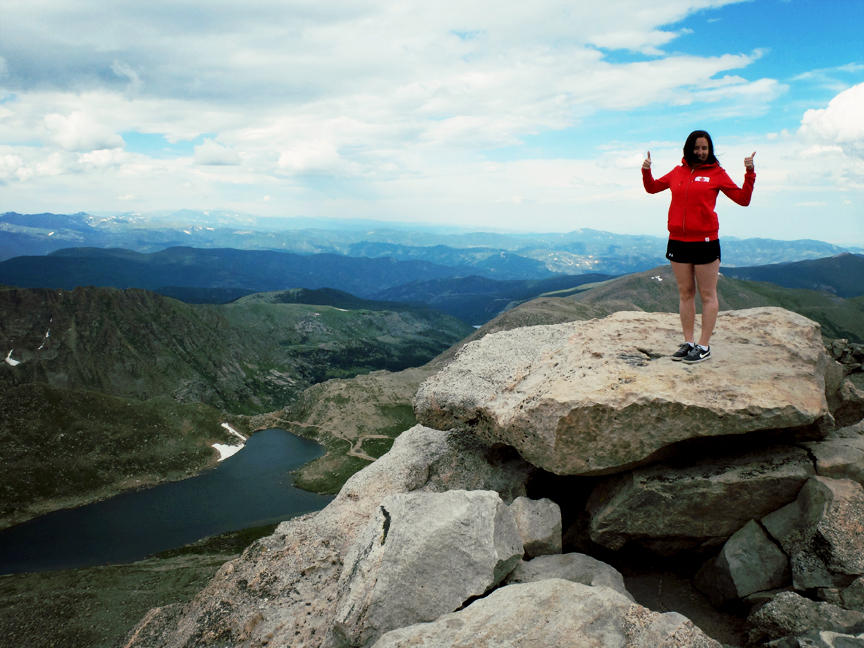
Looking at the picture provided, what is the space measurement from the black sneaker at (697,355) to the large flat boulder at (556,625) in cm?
675

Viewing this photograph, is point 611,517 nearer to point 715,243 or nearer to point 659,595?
point 659,595

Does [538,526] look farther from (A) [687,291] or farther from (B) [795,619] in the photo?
(A) [687,291]

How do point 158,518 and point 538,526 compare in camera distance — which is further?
point 158,518

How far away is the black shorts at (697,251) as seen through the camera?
11.8 metres

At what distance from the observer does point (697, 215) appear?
38.1 feet

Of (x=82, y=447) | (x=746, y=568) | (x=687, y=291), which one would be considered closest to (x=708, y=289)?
(x=687, y=291)

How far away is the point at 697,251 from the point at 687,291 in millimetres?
1232

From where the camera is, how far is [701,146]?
11.4 meters

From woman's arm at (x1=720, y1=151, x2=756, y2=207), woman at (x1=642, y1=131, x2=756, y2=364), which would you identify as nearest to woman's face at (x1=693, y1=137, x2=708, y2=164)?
woman at (x1=642, y1=131, x2=756, y2=364)

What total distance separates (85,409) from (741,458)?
121m

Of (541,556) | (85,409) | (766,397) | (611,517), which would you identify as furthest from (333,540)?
(85,409)

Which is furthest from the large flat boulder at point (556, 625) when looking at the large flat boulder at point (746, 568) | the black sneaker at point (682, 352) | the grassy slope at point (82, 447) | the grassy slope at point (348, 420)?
the grassy slope at point (82, 447)

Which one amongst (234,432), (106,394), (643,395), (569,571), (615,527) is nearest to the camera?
(569,571)

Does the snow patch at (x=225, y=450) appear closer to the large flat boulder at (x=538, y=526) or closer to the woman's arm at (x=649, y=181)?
the large flat boulder at (x=538, y=526)
